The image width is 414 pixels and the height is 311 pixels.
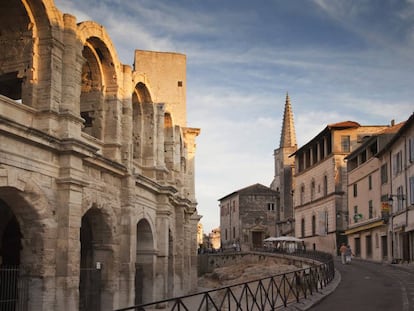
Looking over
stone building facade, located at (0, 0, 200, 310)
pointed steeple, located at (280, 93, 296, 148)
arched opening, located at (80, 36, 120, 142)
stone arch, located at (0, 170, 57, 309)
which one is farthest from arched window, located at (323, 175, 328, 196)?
stone arch, located at (0, 170, 57, 309)

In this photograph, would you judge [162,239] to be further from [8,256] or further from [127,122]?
[8,256]

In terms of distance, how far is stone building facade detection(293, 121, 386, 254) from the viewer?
52.5 m

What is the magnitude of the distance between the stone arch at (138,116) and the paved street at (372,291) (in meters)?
9.32

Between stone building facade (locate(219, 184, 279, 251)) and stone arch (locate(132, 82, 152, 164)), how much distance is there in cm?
5215

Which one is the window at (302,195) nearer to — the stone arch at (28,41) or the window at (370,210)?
the window at (370,210)

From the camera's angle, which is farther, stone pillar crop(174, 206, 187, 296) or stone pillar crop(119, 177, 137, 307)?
stone pillar crop(174, 206, 187, 296)

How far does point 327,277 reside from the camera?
79.2 ft

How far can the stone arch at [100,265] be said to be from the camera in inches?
752

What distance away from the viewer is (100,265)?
19.2 m

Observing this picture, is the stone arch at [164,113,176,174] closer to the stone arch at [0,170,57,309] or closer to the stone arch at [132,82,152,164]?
the stone arch at [132,82,152,164]

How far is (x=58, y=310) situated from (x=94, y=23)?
8792 mm

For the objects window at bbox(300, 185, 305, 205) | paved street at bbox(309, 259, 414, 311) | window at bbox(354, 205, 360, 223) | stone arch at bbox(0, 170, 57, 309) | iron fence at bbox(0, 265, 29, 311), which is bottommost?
paved street at bbox(309, 259, 414, 311)

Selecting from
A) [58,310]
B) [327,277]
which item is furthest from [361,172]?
[58,310]

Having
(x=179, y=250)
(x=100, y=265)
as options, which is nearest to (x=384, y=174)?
(x=179, y=250)
